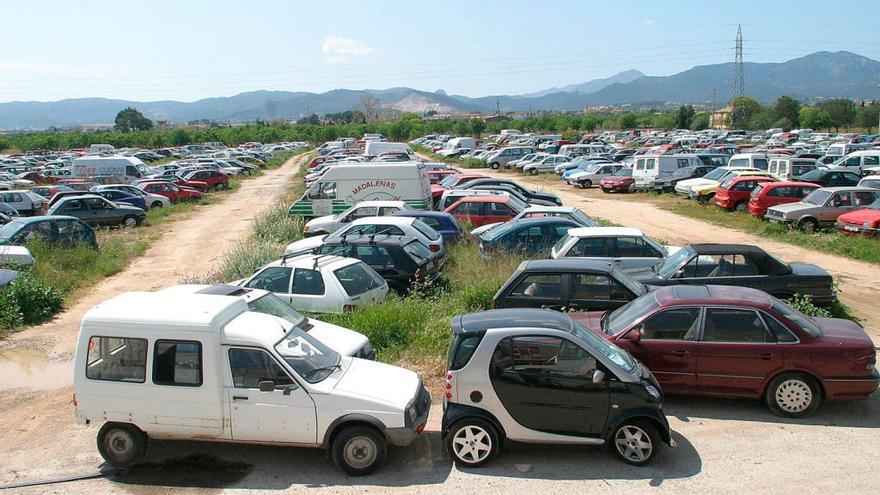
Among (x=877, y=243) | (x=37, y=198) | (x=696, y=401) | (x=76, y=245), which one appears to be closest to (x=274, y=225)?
(x=76, y=245)

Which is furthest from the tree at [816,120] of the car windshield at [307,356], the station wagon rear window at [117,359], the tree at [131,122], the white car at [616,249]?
the tree at [131,122]

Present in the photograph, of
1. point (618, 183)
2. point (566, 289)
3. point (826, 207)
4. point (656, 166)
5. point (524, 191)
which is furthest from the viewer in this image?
point (618, 183)

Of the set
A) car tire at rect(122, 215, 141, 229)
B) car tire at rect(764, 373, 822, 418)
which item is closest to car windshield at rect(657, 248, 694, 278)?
car tire at rect(764, 373, 822, 418)

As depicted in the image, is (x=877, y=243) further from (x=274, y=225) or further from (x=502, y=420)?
(x=274, y=225)

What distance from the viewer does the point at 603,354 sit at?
6.87 m

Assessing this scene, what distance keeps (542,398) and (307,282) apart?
5.37m

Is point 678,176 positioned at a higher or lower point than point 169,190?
lower

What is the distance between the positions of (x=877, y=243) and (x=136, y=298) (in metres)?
18.6

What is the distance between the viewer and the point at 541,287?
Answer: 10.2m

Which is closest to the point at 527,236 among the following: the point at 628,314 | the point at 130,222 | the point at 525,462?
the point at 628,314

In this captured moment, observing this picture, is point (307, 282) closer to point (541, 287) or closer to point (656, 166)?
point (541, 287)

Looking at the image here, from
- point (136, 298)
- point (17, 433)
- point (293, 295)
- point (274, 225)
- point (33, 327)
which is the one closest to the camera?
point (136, 298)

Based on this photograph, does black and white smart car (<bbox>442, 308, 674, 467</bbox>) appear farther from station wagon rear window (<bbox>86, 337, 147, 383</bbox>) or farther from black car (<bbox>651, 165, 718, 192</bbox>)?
black car (<bbox>651, 165, 718, 192</bbox>)

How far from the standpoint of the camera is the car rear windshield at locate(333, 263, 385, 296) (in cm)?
1109
